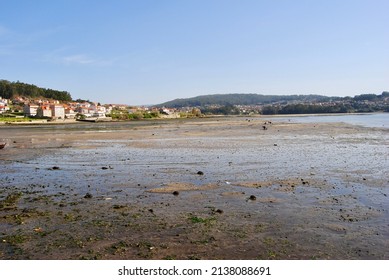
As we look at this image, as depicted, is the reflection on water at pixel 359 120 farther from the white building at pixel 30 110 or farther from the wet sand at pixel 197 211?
the white building at pixel 30 110

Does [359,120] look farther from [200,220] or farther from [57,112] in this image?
[200,220]

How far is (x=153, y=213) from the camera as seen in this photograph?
12.7 metres

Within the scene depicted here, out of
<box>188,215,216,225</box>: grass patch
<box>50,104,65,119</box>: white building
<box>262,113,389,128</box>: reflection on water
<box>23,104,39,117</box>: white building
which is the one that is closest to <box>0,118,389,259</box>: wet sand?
<box>188,215,216,225</box>: grass patch

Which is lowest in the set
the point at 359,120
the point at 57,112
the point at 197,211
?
→ the point at 197,211

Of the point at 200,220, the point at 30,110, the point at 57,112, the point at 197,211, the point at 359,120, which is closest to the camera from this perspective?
the point at 200,220

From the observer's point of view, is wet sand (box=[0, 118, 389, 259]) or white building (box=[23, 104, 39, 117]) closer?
wet sand (box=[0, 118, 389, 259])

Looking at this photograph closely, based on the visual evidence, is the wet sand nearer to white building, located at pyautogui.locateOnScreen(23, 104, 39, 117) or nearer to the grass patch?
the grass patch

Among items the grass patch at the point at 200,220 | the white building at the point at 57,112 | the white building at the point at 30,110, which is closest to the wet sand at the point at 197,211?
the grass patch at the point at 200,220

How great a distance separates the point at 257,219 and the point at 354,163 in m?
14.9

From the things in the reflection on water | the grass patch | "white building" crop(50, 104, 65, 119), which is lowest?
the grass patch

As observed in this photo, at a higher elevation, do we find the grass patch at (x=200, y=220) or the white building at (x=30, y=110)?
the white building at (x=30, y=110)

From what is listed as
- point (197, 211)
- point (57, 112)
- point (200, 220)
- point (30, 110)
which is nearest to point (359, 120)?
point (57, 112)

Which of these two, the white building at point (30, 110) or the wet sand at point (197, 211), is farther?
the white building at point (30, 110)

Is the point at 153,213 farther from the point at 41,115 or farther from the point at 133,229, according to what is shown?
the point at 41,115
